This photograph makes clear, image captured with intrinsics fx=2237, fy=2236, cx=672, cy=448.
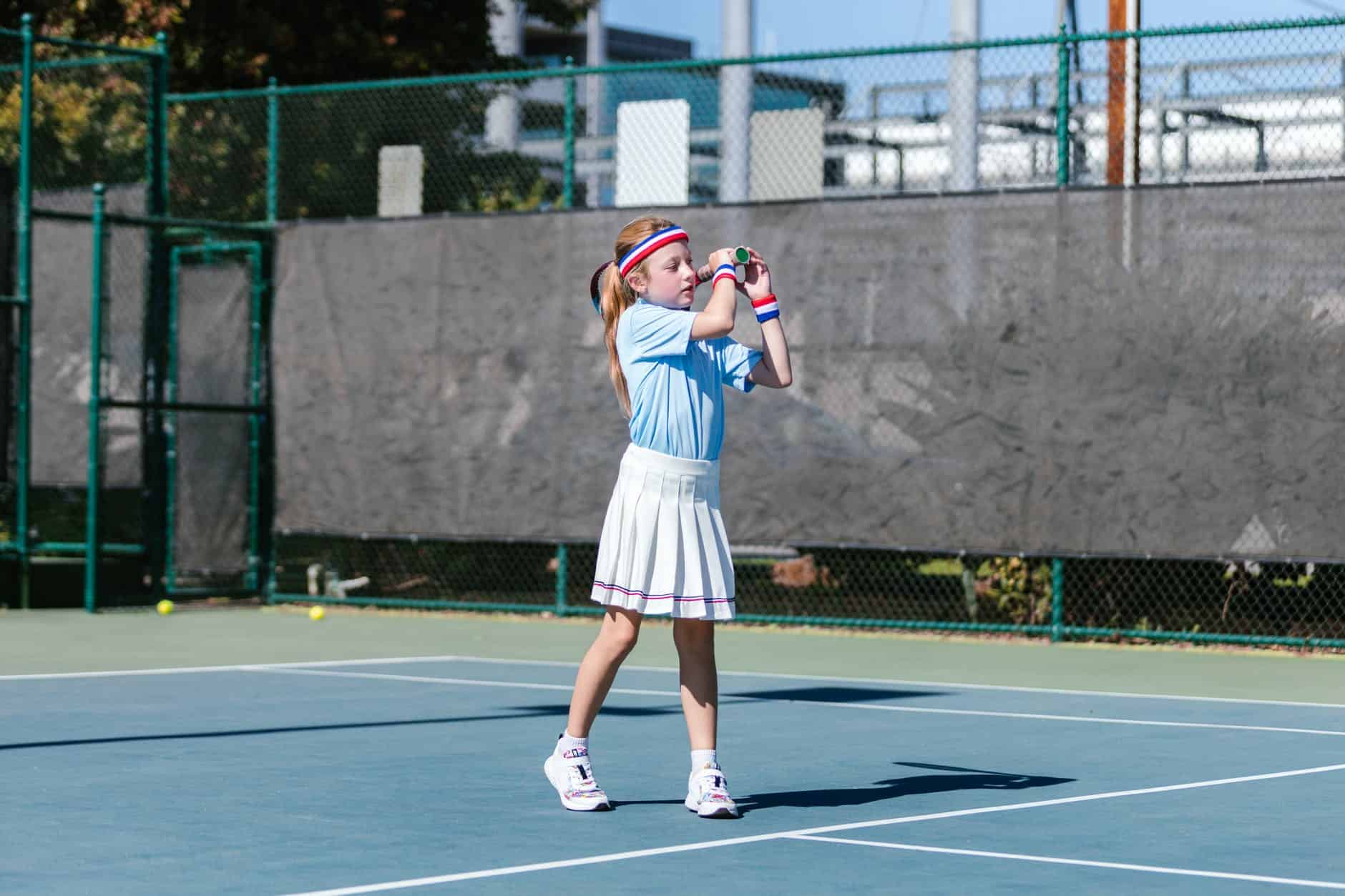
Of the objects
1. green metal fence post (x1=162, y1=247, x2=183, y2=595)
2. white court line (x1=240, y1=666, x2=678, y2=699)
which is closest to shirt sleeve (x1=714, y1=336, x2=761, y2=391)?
white court line (x1=240, y1=666, x2=678, y2=699)

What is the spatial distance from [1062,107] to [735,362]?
6.19 metres

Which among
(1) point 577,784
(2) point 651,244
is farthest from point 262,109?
(1) point 577,784

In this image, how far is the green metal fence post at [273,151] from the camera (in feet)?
47.6

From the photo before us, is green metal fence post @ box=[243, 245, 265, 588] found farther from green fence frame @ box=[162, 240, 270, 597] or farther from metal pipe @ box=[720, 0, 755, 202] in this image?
metal pipe @ box=[720, 0, 755, 202]

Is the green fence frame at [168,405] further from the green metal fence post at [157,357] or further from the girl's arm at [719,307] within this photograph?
the girl's arm at [719,307]

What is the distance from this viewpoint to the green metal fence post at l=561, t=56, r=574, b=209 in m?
13.4

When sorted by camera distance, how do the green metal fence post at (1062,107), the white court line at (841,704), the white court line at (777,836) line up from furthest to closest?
the green metal fence post at (1062,107) < the white court line at (841,704) < the white court line at (777,836)

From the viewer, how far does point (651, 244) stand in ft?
20.4

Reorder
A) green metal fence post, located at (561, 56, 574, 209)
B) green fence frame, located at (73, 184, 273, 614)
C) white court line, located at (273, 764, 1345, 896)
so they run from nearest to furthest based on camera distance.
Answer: white court line, located at (273, 764, 1345, 896), green metal fence post, located at (561, 56, 574, 209), green fence frame, located at (73, 184, 273, 614)

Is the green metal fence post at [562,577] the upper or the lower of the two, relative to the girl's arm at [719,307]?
lower

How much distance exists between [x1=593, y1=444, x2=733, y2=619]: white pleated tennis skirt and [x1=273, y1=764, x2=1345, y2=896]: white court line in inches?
26.0

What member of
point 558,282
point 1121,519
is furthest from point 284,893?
point 558,282

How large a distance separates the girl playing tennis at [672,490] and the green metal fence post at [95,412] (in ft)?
26.4

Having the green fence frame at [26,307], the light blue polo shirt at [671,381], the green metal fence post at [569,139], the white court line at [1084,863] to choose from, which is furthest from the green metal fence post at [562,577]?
the white court line at [1084,863]
